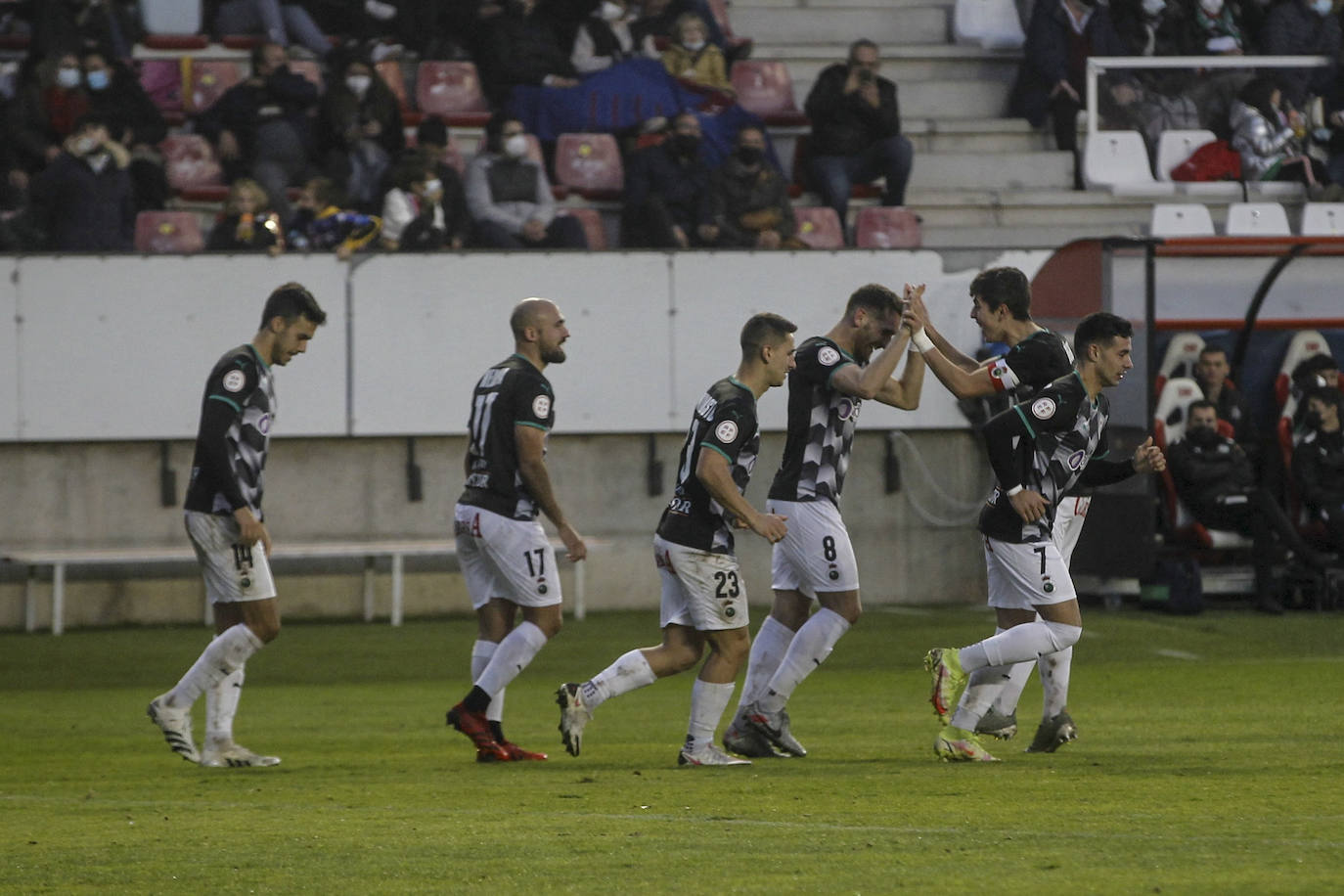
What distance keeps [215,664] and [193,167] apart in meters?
10.3

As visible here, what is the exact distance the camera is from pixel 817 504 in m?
8.77

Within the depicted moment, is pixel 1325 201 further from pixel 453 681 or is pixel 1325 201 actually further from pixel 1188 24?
pixel 453 681

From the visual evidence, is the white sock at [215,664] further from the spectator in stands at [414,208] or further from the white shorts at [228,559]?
the spectator in stands at [414,208]

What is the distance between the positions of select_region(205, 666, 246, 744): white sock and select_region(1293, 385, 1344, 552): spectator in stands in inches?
389

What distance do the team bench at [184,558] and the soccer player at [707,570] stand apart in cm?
723

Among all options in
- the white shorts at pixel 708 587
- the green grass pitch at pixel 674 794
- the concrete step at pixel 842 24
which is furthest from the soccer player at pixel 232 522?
the concrete step at pixel 842 24

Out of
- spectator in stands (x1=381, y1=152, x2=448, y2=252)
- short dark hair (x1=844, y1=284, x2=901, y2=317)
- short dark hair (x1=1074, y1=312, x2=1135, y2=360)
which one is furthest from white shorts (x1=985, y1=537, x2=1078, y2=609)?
spectator in stands (x1=381, y1=152, x2=448, y2=252)

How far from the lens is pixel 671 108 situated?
19188 mm

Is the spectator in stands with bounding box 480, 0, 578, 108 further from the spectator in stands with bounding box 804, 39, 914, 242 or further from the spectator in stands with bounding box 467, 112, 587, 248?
the spectator in stands with bounding box 804, 39, 914, 242

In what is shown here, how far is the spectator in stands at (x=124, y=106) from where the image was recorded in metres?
17.7

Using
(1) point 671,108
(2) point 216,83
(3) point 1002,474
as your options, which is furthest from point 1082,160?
(3) point 1002,474

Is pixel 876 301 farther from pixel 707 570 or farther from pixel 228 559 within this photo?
pixel 228 559

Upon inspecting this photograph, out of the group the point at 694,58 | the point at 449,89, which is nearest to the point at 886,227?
the point at 694,58

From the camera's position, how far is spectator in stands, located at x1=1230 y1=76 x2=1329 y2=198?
1955 cm
